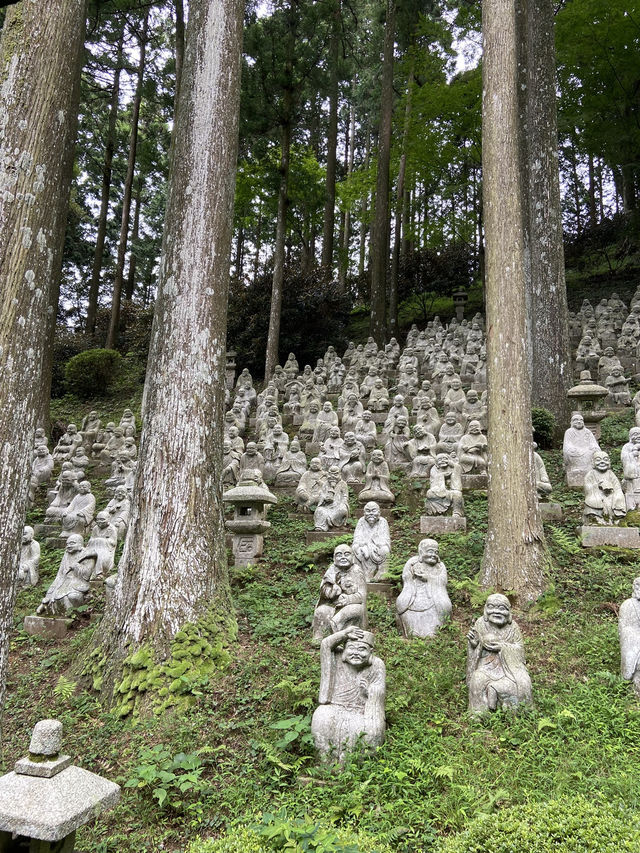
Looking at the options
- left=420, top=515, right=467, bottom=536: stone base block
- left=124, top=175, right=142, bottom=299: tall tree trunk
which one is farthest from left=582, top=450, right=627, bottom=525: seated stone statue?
left=124, top=175, right=142, bottom=299: tall tree trunk

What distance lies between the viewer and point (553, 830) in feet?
10.9

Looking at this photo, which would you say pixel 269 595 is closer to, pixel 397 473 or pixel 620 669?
pixel 620 669

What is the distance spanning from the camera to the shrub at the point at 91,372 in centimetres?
2020

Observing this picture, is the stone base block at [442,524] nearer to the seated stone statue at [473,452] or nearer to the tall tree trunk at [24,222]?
the seated stone statue at [473,452]

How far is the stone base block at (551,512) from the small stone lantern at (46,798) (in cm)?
677

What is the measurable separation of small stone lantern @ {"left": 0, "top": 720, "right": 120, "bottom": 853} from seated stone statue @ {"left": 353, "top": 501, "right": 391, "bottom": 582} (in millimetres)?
4418

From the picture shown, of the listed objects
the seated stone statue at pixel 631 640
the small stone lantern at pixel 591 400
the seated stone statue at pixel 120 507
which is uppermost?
the small stone lantern at pixel 591 400

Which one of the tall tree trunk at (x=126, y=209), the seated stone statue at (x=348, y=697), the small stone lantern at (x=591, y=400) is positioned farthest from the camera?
the tall tree trunk at (x=126, y=209)

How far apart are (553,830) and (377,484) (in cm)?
644

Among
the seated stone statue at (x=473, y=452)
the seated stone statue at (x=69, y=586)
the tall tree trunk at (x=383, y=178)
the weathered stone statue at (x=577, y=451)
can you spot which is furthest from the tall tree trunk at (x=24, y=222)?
the tall tree trunk at (x=383, y=178)

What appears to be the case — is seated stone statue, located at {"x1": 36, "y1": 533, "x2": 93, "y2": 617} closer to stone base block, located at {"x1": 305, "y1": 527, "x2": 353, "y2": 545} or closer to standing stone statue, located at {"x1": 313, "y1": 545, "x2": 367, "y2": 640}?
stone base block, located at {"x1": 305, "y1": 527, "x2": 353, "y2": 545}

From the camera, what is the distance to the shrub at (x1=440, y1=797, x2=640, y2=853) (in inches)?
126

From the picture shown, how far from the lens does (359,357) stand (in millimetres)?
18375

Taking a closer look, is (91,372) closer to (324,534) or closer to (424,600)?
(324,534)
